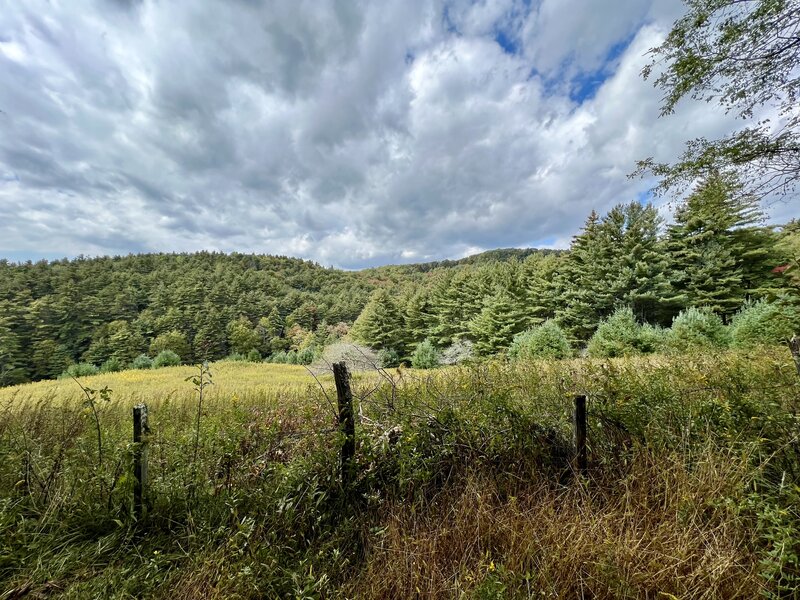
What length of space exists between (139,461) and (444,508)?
2.30m

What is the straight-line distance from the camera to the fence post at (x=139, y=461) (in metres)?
2.28

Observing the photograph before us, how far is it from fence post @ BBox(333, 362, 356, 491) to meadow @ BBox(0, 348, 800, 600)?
3.2 inches

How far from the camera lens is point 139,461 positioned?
2.35m

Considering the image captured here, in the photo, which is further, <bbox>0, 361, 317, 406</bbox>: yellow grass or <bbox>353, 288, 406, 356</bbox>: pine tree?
<bbox>353, 288, 406, 356</bbox>: pine tree

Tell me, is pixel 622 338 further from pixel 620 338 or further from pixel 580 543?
pixel 580 543

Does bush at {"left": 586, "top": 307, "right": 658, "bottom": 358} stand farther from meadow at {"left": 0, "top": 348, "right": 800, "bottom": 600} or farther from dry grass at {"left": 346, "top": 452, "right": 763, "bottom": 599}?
dry grass at {"left": 346, "top": 452, "right": 763, "bottom": 599}

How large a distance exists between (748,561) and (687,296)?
2468cm

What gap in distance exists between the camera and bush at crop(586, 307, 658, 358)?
11711 mm

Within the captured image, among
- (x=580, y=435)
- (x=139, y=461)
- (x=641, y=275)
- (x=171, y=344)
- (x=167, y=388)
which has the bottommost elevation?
(x=167, y=388)

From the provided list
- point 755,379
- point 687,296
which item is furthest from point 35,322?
point 687,296

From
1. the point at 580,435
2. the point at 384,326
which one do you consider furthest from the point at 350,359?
the point at 384,326

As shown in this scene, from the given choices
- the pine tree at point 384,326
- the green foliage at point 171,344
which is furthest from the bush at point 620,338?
the green foliage at point 171,344

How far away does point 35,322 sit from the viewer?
49.8 meters

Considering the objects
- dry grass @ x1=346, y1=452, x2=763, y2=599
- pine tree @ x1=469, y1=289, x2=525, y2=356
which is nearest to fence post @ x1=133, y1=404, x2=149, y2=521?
dry grass @ x1=346, y1=452, x2=763, y2=599
